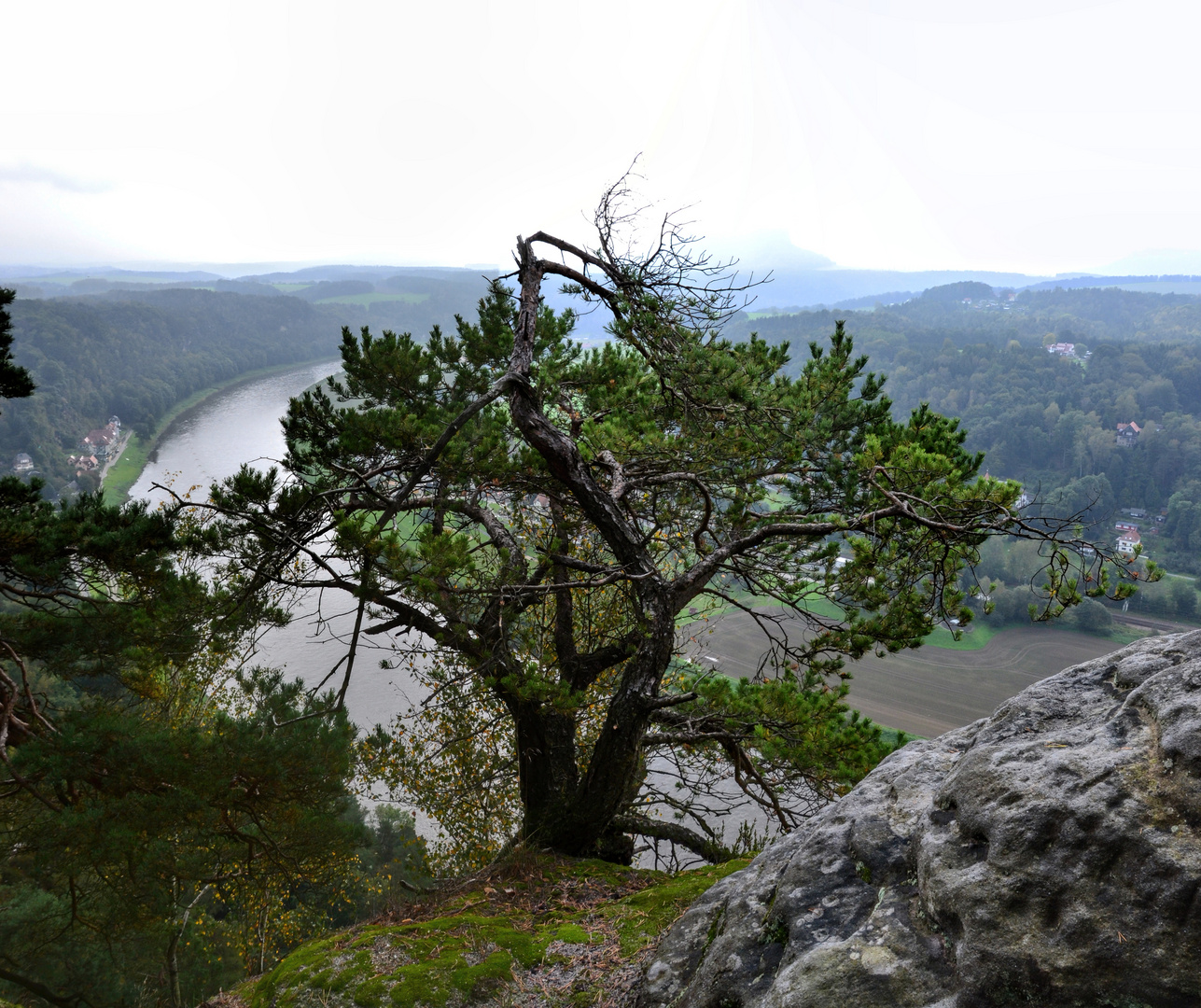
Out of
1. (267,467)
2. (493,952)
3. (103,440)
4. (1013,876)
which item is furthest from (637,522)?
(103,440)

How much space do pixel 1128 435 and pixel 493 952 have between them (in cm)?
7713

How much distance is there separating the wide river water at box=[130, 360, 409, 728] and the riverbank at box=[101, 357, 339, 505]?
0.56 metres

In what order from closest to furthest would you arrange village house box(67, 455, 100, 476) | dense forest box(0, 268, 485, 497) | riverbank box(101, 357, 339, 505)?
1. riverbank box(101, 357, 339, 505)
2. village house box(67, 455, 100, 476)
3. dense forest box(0, 268, 485, 497)

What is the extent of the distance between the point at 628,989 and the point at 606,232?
4712 mm

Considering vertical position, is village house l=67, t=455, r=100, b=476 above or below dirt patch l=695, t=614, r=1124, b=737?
above

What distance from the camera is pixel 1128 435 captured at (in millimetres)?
62406

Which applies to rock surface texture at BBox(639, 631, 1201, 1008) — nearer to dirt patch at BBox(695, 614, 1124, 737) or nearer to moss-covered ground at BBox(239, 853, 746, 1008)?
moss-covered ground at BBox(239, 853, 746, 1008)

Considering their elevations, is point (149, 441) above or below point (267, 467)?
below

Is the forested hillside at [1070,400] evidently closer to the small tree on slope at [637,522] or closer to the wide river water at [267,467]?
the wide river water at [267,467]

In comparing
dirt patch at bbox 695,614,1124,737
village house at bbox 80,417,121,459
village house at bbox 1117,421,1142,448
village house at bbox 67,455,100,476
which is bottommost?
dirt patch at bbox 695,614,1124,737

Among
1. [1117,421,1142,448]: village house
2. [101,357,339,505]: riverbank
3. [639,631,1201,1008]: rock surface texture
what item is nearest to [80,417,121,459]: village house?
[101,357,339,505]: riverbank

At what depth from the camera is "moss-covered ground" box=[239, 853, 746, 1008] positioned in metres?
3.20

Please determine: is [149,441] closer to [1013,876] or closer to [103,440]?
[103,440]

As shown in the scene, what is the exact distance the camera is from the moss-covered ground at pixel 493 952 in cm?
320
